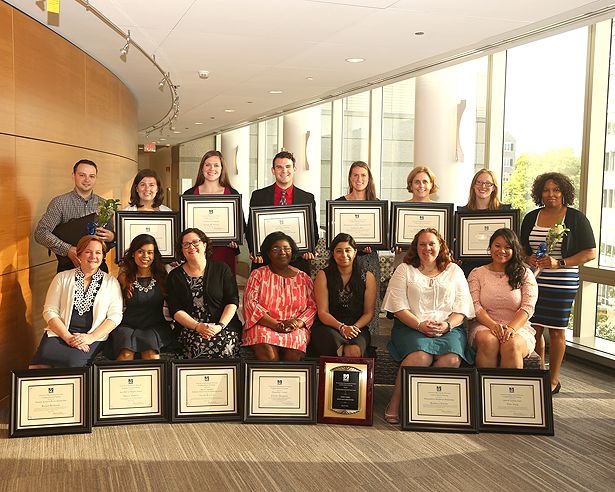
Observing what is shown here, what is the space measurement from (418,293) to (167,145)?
63.4 ft

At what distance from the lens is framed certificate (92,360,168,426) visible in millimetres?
4754

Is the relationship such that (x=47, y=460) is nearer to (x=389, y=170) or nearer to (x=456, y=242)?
(x=456, y=242)

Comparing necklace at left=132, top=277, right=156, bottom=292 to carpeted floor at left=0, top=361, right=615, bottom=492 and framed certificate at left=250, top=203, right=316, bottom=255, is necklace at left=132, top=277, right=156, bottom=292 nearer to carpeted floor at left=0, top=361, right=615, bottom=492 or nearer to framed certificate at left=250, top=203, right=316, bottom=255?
framed certificate at left=250, top=203, right=316, bottom=255

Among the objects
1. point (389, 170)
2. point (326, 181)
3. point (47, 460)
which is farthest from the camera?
point (326, 181)

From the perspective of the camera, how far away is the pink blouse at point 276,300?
529cm

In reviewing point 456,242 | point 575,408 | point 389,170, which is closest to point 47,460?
point 456,242

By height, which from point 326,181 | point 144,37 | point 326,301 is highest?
point 144,37

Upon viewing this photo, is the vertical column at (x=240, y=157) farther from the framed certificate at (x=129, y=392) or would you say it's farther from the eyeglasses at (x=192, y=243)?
the framed certificate at (x=129, y=392)

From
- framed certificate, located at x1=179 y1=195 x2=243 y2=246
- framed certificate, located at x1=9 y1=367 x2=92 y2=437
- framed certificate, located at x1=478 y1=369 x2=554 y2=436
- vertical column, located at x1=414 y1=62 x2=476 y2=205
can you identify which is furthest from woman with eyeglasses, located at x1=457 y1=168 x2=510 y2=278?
framed certificate, located at x1=9 y1=367 x2=92 y2=437

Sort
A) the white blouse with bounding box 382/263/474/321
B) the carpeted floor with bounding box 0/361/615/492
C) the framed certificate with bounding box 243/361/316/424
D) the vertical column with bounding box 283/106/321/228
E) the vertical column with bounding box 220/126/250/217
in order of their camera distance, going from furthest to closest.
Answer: the vertical column with bounding box 220/126/250/217 < the vertical column with bounding box 283/106/321/228 < the white blouse with bounding box 382/263/474/321 < the framed certificate with bounding box 243/361/316/424 < the carpeted floor with bounding box 0/361/615/492

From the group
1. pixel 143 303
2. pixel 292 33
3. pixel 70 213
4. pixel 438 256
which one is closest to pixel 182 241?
pixel 143 303

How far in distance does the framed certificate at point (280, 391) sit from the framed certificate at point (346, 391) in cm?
8

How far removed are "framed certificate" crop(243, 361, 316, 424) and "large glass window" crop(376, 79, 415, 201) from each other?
5488 mm

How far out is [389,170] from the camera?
1079 centimetres
